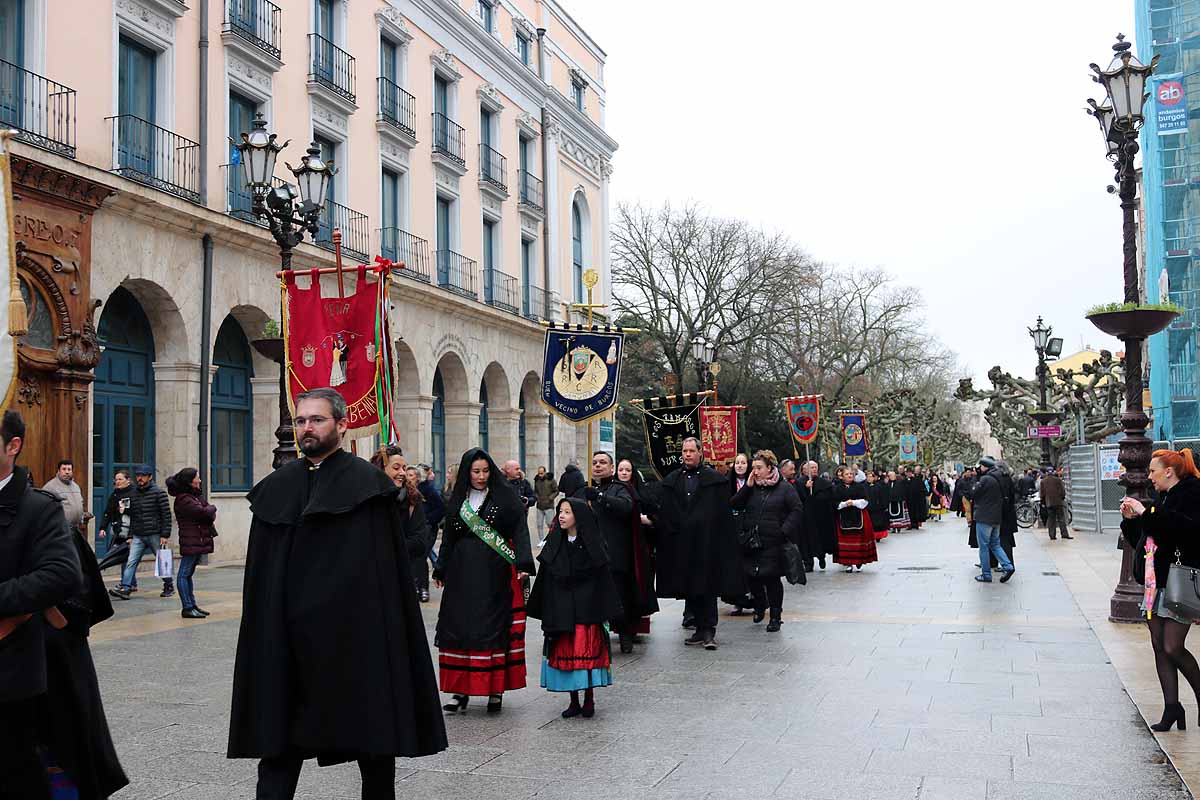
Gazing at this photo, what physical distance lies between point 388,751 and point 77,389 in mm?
13459

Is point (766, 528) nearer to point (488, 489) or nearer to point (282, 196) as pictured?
point (488, 489)

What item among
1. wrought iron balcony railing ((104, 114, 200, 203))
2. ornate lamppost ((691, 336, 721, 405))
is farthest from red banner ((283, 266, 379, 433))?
ornate lamppost ((691, 336, 721, 405))

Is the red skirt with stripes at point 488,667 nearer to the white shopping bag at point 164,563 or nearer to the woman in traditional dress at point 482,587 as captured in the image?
the woman in traditional dress at point 482,587

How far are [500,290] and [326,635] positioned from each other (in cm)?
2787

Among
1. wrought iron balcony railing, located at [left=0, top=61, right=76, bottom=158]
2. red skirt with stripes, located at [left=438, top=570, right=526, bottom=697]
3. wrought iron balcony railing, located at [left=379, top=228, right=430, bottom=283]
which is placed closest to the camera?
red skirt with stripes, located at [left=438, top=570, right=526, bottom=697]

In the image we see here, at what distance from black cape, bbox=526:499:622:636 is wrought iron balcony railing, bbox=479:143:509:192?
23.5 meters

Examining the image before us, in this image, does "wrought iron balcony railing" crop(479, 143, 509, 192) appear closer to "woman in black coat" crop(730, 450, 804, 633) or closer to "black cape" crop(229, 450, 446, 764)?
"woman in black coat" crop(730, 450, 804, 633)

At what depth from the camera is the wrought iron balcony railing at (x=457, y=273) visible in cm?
2847

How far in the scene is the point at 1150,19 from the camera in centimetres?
3900

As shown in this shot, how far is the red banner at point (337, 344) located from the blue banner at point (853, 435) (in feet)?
75.3

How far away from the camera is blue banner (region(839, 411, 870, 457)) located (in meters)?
33.6

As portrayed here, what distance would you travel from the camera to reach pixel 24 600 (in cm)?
381

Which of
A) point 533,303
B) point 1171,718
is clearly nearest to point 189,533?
point 1171,718

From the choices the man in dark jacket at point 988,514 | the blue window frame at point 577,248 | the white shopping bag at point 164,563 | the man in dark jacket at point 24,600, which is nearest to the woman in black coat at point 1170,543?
the man in dark jacket at point 24,600
